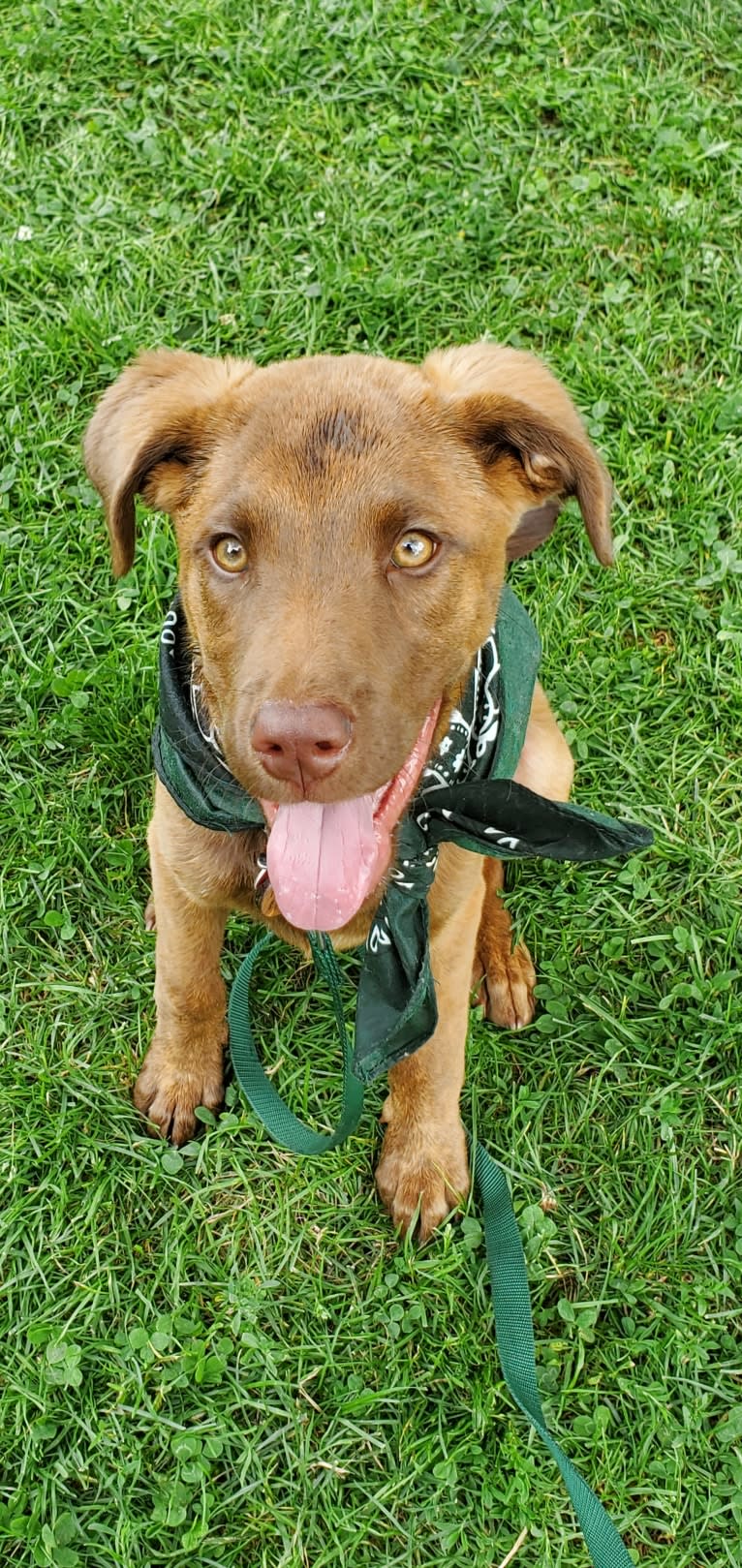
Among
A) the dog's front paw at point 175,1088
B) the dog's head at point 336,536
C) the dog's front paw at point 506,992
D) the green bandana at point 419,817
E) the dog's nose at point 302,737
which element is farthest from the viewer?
the dog's front paw at point 506,992

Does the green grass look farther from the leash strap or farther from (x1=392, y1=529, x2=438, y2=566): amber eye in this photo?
(x1=392, y1=529, x2=438, y2=566): amber eye

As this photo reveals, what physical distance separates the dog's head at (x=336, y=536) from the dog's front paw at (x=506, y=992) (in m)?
1.32

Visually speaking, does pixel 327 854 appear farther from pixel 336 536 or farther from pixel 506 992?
pixel 506 992

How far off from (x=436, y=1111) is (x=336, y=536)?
5.78ft

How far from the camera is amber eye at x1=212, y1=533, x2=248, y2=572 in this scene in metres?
2.68

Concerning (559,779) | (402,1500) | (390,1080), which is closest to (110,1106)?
(390,1080)

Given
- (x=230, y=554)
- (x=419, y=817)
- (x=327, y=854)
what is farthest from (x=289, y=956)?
(x=230, y=554)

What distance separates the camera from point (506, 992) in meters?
4.03

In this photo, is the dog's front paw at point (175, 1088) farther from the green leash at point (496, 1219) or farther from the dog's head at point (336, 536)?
the dog's head at point (336, 536)

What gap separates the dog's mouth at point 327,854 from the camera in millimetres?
2699

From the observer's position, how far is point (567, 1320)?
11.7 feet

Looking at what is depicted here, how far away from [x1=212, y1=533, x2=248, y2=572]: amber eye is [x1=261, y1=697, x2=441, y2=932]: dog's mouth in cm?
49

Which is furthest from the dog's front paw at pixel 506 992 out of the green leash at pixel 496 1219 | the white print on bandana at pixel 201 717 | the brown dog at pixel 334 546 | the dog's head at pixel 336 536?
the white print on bandana at pixel 201 717

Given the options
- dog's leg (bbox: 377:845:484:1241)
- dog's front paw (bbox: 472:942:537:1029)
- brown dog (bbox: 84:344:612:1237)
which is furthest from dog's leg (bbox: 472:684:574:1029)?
brown dog (bbox: 84:344:612:1237)
